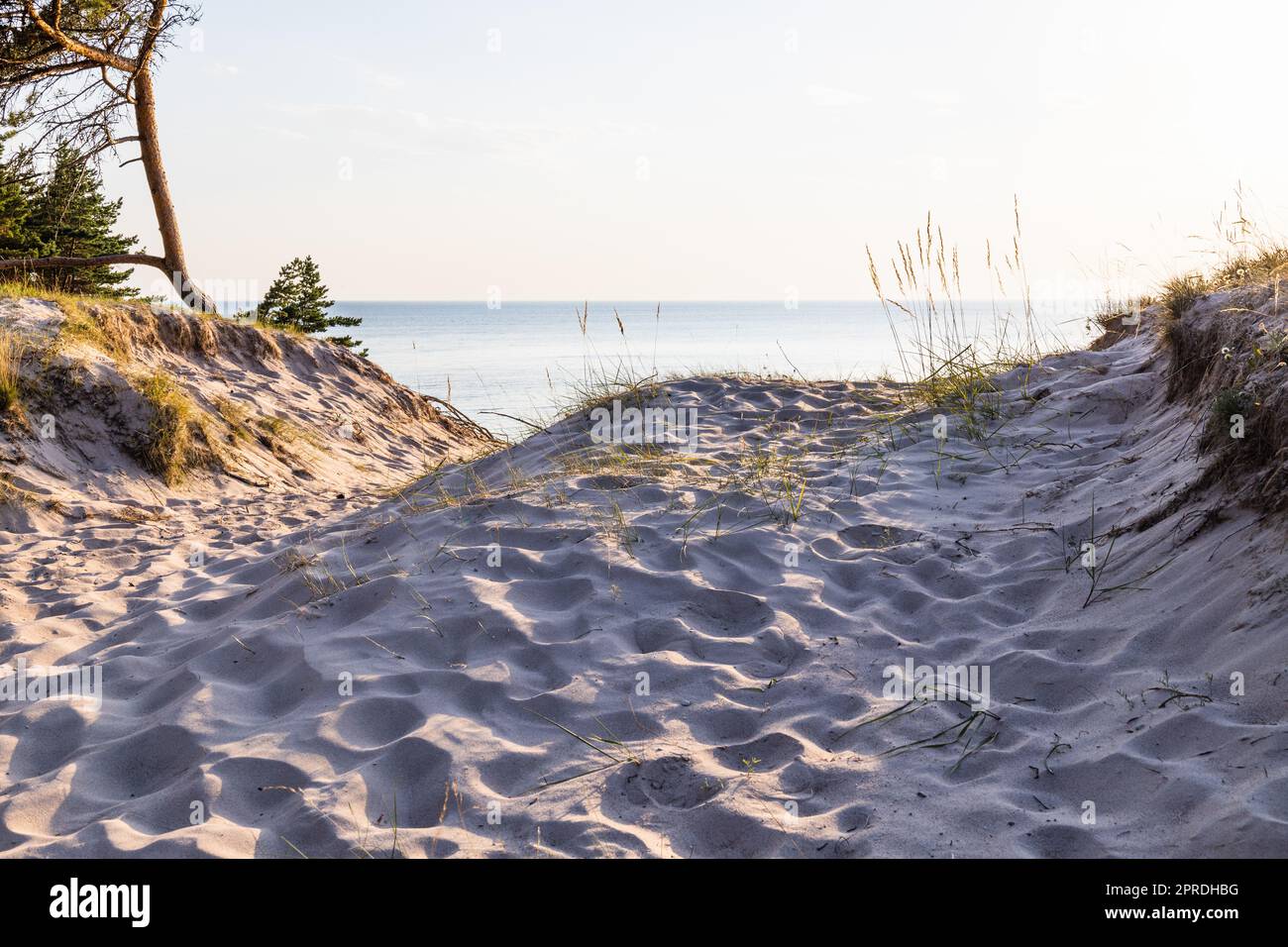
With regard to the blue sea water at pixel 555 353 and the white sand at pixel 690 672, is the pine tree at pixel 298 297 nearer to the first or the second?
the blue sea water at pixel 555 353

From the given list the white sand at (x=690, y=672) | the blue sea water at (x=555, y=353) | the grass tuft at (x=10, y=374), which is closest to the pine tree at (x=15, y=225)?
the blue sea water at (x=555, y=353)

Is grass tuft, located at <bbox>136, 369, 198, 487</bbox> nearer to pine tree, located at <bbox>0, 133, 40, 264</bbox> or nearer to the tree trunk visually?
the tree trunk

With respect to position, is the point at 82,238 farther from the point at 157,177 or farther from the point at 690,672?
the point at 690,672

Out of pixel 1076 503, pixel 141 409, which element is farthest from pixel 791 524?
pixel 141 409

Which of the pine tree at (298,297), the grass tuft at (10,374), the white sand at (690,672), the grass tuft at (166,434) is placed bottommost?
the white sand at (690,672)

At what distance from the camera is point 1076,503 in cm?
455

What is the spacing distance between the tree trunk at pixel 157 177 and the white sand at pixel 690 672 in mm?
8717

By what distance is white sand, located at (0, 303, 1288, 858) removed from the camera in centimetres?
253

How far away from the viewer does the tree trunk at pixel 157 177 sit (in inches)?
517


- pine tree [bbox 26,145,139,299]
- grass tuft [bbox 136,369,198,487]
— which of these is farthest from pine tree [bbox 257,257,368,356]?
grass tuft [bbox 136,369,198,487]
